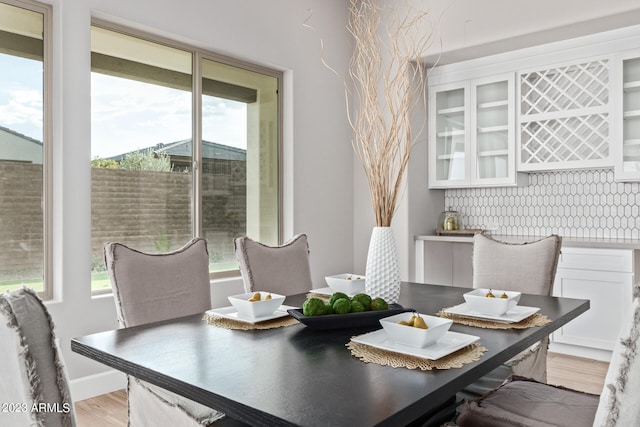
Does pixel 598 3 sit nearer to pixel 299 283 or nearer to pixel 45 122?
pixel 299 283

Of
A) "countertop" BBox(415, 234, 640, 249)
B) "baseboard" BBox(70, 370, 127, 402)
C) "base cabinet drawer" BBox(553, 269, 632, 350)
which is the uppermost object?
"countertop" BBox(415, 234, 640, 249)

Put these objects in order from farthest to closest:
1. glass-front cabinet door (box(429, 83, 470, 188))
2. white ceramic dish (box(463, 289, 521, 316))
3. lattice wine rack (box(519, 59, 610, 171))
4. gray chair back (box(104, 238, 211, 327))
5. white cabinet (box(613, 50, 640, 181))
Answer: glass-front cabinet door (box(429, 83, 470, 188)) < lattice wine rack (box(519, 59, 610, 171)) < white cabinet (box(613, 50, 640, 181)) < gray chair back (box(104, 238, 211, 327)) < white ceramic dish (box(463, 289, 521, 316))

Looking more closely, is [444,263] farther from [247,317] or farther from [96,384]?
[247,317]

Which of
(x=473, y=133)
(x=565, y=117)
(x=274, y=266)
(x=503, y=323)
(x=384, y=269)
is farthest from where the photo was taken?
(x=473, y=133)

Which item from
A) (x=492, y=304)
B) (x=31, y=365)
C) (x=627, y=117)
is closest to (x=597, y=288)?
(x=627, y=117)

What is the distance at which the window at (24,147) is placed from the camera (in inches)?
105

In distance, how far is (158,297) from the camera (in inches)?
78.0

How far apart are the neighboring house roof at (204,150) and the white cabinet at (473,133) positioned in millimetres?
1811

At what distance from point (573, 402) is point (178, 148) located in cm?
280

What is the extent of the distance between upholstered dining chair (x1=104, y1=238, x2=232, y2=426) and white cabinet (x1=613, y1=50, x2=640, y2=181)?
3.09 metres

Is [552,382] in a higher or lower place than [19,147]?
lower

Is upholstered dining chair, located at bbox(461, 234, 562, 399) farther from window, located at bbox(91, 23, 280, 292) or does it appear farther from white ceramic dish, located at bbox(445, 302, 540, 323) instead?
window, located at bbox(91, 23, 280, 292)

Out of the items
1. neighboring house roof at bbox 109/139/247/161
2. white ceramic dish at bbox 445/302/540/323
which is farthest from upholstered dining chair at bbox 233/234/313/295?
neighboring house roof at bbox 109/139/247/161

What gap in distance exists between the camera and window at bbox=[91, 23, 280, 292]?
3.09 m
